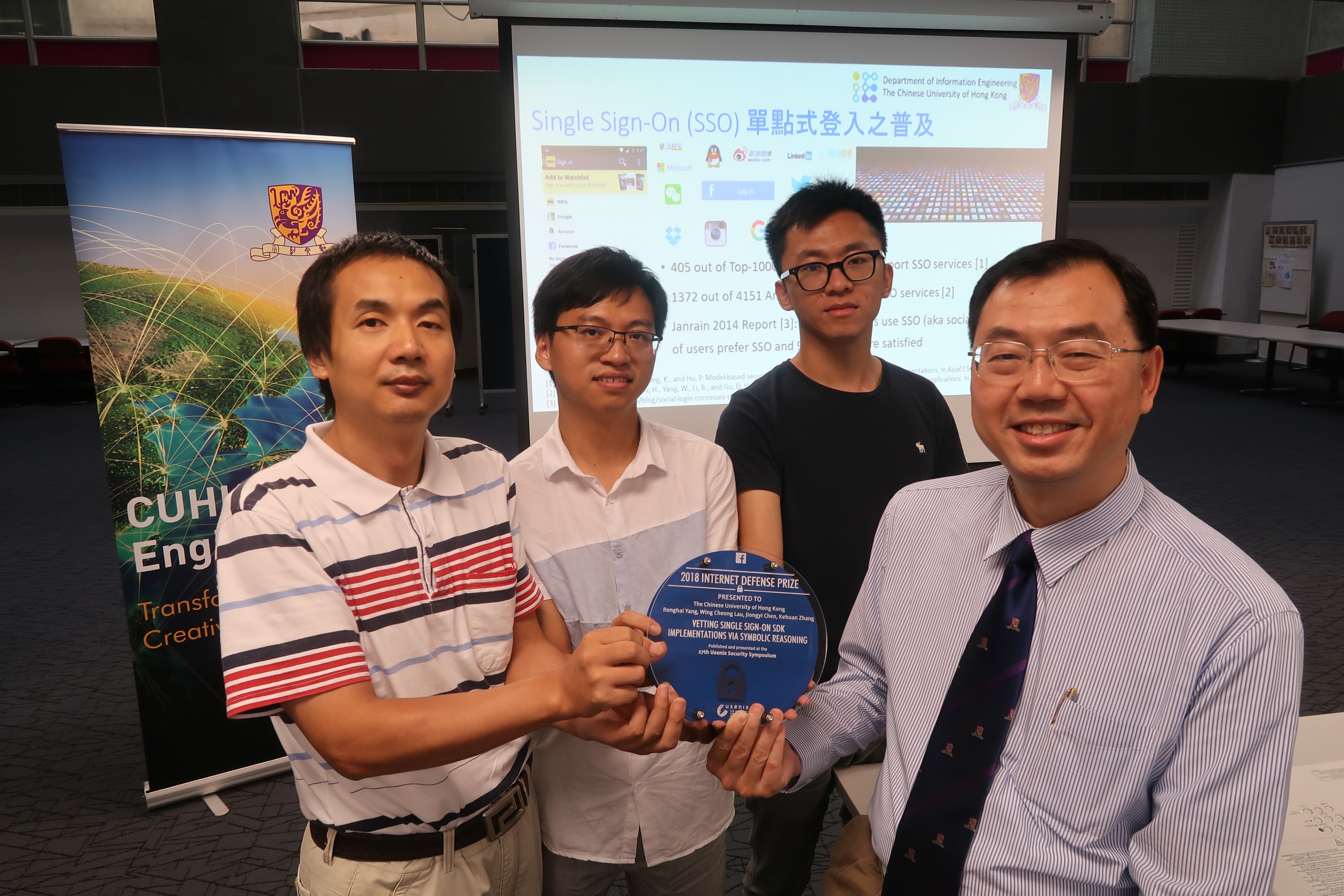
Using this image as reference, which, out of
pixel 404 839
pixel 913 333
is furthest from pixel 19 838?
pixel 913 333

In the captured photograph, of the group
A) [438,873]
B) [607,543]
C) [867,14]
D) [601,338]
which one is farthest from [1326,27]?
[438,873]

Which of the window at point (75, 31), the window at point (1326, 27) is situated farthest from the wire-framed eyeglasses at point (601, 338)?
the window at point (1326, 27)

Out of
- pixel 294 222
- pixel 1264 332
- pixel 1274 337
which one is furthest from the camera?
pixel 1264 332

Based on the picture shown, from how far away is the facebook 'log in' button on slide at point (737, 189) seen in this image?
2918 millimetres

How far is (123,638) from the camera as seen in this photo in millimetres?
3986

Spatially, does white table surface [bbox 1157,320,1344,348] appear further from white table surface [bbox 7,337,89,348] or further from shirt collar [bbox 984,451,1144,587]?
white table surface [bbox 7,337,89,348]

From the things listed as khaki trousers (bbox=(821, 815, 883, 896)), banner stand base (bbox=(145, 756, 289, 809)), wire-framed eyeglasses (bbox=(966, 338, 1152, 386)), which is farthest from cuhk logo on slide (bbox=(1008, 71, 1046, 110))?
banner stand base (bbox=(145, 756, 289, 809))

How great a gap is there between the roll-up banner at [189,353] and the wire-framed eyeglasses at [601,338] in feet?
5.70

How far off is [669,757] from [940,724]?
0.51m

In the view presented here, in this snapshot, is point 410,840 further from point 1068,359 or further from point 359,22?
point 359,22

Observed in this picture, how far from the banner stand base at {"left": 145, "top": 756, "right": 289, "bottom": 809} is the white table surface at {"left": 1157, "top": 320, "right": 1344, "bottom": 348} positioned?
7.43 metres

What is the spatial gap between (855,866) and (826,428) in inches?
34.3

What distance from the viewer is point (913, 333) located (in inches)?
126

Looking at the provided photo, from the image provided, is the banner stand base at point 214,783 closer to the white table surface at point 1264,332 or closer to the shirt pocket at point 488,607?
the shirt pocket at point 488,607
